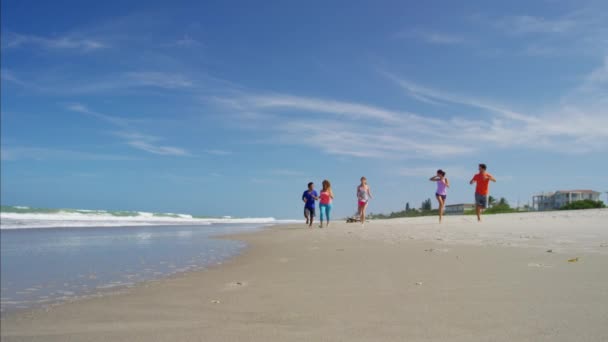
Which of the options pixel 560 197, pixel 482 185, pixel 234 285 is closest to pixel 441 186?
pixel 482 185

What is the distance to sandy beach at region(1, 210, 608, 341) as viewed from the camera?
7.06 feet

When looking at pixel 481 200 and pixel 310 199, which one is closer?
pixel 481 200

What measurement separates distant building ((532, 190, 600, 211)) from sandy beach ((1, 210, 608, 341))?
6559cm

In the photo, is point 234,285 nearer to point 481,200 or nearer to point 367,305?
point 367,305

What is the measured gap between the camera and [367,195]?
1470 cm

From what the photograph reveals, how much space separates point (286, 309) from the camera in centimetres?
277

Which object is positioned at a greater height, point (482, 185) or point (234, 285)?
point (482, 185)

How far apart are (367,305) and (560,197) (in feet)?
248

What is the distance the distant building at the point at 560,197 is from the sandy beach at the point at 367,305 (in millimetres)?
65587

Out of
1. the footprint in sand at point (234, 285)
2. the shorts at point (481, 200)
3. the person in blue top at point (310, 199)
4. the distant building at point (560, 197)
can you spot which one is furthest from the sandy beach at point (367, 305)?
the distant building at point (560, 197)

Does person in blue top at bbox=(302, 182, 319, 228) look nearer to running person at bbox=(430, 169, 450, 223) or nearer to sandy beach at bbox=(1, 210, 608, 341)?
running person at bbox=(430, 169, 450, 223)

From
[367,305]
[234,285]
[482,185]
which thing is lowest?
[234,285]

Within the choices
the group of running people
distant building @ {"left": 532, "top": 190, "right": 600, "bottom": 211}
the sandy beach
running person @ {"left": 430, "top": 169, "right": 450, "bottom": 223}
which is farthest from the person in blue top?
distant building @ {"left": 532, "top": 190, "right": 600, "bottom": 211}

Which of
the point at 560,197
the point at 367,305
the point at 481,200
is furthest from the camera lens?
the point at 560,197
